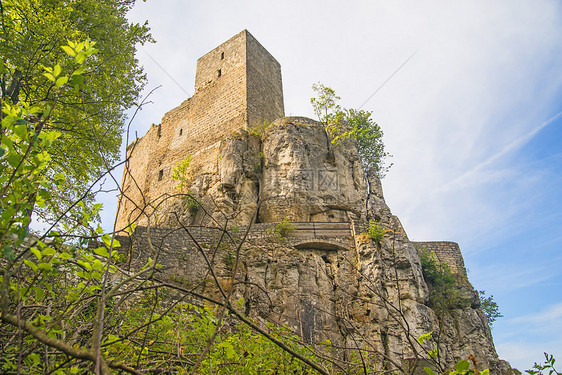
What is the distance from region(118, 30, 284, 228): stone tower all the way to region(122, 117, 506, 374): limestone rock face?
6.59 feet

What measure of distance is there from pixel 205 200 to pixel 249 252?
3.91 m

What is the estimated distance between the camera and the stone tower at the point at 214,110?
1528 centimetres

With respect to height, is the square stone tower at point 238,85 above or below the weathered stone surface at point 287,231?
above

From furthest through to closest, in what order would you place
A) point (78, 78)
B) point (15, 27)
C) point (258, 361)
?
1. point (15, 27)
2. point (258, 361)
3. point (78, 78)

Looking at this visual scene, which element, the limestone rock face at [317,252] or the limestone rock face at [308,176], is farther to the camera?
the limestone rock face at [308,176]

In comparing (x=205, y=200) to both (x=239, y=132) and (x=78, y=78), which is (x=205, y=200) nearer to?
(x=239, y=132)

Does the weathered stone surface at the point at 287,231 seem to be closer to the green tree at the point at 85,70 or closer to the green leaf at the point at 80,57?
the green tree at the point at 85,70

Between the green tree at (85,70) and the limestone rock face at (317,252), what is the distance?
7.20 feet

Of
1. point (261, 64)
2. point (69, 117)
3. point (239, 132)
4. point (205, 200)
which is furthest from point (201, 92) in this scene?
point (69, 117)

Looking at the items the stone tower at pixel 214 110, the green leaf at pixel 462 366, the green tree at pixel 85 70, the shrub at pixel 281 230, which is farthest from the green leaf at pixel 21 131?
the stone tower at pixel 214 110

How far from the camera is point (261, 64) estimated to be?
55.6ft

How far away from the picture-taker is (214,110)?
52.9 ft

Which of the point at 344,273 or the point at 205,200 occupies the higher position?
the point at 205,200

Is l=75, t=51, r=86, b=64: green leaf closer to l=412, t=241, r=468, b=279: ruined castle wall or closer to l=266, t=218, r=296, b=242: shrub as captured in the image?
l=266, t=218, r=296, b=242: shrub
